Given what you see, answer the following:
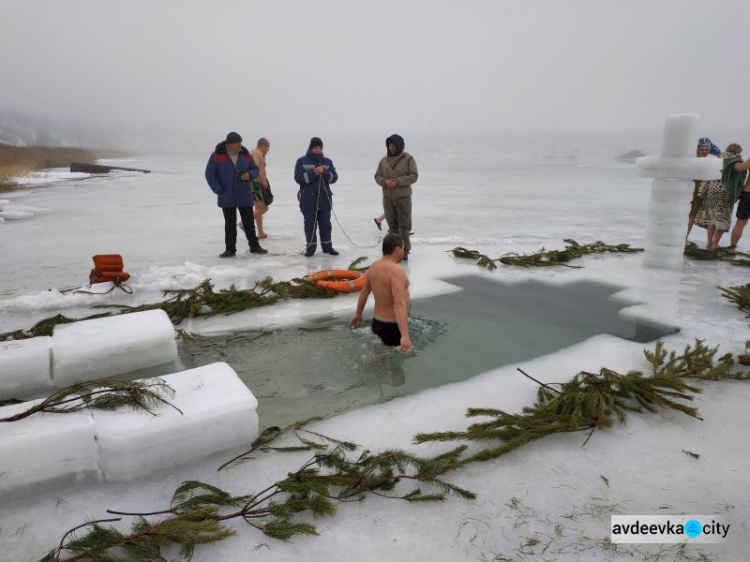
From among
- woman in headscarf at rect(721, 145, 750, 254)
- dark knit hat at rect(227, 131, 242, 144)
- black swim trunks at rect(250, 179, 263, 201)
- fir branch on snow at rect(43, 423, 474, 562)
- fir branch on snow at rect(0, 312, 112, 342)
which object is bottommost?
fir branch on snow at rect(43, 423, 474, 562)

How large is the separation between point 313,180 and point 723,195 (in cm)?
722

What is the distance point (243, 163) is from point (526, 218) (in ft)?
27.6

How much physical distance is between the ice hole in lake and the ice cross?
203 centimetres

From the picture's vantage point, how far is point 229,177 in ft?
29.0

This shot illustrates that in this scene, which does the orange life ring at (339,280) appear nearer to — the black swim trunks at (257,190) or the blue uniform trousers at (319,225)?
the blue uniform trousers at (319,225)

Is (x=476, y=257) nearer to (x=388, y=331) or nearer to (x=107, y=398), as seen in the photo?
(x=388, y=331)

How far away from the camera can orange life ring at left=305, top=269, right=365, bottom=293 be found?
6.98 metres

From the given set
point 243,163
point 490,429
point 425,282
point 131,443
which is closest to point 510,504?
point 490,429

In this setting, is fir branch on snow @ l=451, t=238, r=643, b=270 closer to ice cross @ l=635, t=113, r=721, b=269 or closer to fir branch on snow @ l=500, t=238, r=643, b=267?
fir branch on snow @ l=500, t=238, r=643, b=267

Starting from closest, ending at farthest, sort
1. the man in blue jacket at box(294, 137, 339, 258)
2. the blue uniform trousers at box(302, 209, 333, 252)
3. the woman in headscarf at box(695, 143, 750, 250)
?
the woman in headscarf at box(695, 143, 750, 250), the man in blue jacket at box(294, 137, 339, 258), the blue uniform trousers at box(302, 209, 333, 252)

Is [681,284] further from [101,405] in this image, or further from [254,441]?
[101,405]

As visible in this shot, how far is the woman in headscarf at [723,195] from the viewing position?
8.73 m

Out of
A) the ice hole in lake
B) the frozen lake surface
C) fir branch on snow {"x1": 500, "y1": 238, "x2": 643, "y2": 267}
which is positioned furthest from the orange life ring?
fir branch on snow {"x1": 500, "y1": 238, "x2": 643, "y2": 267}

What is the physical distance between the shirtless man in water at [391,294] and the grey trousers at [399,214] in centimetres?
379
